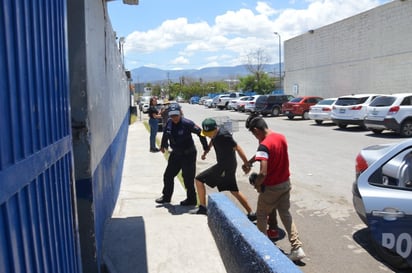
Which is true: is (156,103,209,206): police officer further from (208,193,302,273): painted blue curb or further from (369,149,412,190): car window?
(369,149,412,190): car window

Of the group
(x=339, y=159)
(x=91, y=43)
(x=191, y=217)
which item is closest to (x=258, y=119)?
(x=191, y=217)

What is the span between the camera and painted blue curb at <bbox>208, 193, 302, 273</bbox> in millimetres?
3234

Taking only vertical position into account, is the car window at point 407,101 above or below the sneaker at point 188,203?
→ above

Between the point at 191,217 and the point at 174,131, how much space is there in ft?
5.03

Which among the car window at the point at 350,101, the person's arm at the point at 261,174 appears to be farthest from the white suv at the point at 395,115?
the person's arm at the point at 261,174

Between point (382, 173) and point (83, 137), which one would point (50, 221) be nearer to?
point (83, 137)

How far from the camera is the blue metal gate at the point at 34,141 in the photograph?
62.1 inches

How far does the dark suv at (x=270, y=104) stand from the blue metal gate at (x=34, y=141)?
30.2 metres

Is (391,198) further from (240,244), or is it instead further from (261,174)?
(240,244)

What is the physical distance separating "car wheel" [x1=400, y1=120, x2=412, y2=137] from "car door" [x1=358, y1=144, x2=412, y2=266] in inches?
505

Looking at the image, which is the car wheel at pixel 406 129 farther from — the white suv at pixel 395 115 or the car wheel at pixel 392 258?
the car wheel at pixel 392 258

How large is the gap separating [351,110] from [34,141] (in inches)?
774

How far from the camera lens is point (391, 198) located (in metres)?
4.48

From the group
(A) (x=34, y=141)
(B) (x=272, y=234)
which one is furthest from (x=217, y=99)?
(A) (x=34, y=141)
